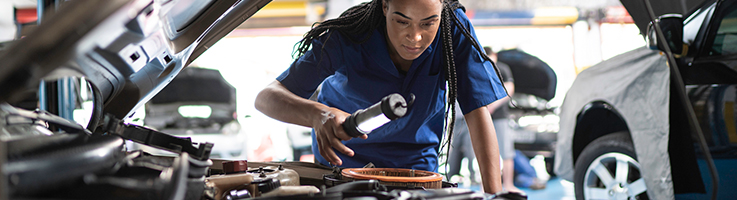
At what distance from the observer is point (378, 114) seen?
63 cm

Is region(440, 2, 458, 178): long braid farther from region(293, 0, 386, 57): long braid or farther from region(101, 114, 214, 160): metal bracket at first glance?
region(101, 114, 214, 160): metal bracket

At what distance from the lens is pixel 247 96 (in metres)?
5.70

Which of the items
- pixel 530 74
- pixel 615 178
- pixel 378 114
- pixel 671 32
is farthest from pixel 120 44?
pixel 530 74

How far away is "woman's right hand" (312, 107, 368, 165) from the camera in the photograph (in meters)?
0.81

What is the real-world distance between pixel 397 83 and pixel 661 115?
1.33m

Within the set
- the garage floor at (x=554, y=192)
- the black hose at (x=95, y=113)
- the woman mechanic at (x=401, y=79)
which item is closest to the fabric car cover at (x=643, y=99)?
the woman mechanic at (x=401, y=79)

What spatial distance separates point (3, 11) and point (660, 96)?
3.26m

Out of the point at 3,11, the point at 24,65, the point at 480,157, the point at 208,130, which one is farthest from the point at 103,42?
the point at 208,130

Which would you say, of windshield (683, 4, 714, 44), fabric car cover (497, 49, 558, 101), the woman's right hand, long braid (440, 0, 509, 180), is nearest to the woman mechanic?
long braid (440, 0, 509, 180)

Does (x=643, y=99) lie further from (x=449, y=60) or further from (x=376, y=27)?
(x=376, y=27)

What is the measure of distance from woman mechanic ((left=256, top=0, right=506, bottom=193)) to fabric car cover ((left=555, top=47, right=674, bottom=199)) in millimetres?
1093

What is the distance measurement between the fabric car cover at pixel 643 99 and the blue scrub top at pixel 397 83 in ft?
3.59

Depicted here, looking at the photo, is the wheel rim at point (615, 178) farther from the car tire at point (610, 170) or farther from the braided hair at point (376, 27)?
the braided hair at point (376, 27)

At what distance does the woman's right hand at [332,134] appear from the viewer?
31.7 inches
